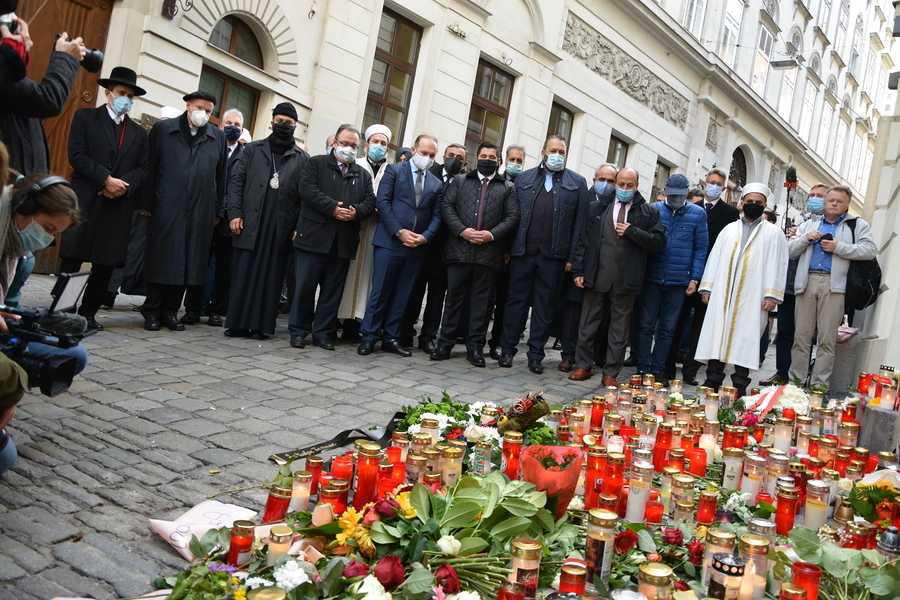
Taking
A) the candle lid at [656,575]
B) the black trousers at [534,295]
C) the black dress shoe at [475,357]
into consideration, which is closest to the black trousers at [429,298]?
the black dress shoe at [475,357]

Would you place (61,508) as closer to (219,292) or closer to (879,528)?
(879,528)

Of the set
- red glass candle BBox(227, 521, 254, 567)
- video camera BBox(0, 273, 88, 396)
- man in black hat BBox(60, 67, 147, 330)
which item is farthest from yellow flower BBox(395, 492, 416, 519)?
man in black hat BBox(60, 67, 147, 330)

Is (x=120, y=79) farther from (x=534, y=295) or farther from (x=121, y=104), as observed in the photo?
(x=534, y=295)

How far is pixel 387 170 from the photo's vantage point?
7.34 m

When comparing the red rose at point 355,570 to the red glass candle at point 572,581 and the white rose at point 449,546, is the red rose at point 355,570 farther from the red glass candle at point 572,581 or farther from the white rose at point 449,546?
the red glass candle at point 572,581

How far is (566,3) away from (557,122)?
7.89 ft

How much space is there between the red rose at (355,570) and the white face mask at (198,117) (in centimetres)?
529

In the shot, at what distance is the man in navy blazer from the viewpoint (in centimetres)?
723

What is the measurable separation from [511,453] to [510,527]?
92 cm

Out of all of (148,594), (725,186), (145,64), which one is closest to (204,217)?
(145,64)

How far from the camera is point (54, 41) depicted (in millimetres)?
9172

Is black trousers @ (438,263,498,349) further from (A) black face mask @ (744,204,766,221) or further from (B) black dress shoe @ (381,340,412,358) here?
(A) black face mask @ (744,204,766,221)

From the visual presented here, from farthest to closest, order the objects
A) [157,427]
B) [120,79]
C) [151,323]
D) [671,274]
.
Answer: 1. [671,274]
2. [151,323]
3. [120,79]
4. [157,427]

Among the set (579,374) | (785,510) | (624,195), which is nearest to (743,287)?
(624,195)
